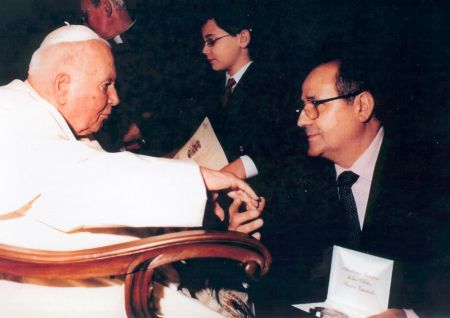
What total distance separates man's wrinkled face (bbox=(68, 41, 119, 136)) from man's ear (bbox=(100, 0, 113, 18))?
156 centimetres

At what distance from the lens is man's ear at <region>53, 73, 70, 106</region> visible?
140cm

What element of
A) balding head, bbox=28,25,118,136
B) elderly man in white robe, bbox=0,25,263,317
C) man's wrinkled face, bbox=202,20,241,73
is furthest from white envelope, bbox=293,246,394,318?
man's wrinkled face, bbox=202,20,241,73

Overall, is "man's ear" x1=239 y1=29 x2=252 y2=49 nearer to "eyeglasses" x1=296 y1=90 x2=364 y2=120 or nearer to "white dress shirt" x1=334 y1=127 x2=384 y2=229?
"eyeglasses" x1=296 y1=90 x2=364 y2=120

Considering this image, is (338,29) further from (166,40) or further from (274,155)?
(166,40)

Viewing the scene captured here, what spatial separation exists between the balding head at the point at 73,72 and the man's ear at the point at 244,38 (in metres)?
1.47

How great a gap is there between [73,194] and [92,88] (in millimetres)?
625

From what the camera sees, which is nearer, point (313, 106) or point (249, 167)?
point (313, 106)

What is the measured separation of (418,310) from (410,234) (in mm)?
333

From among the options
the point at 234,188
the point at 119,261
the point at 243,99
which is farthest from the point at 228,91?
the point at 119,261

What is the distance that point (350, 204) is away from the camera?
6.33 feet

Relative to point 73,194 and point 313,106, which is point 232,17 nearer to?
point 313,106

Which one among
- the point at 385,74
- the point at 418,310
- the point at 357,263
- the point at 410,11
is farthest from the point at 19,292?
the point at 410,11

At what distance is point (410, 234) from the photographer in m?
1.79

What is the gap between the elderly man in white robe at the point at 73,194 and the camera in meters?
1.01
